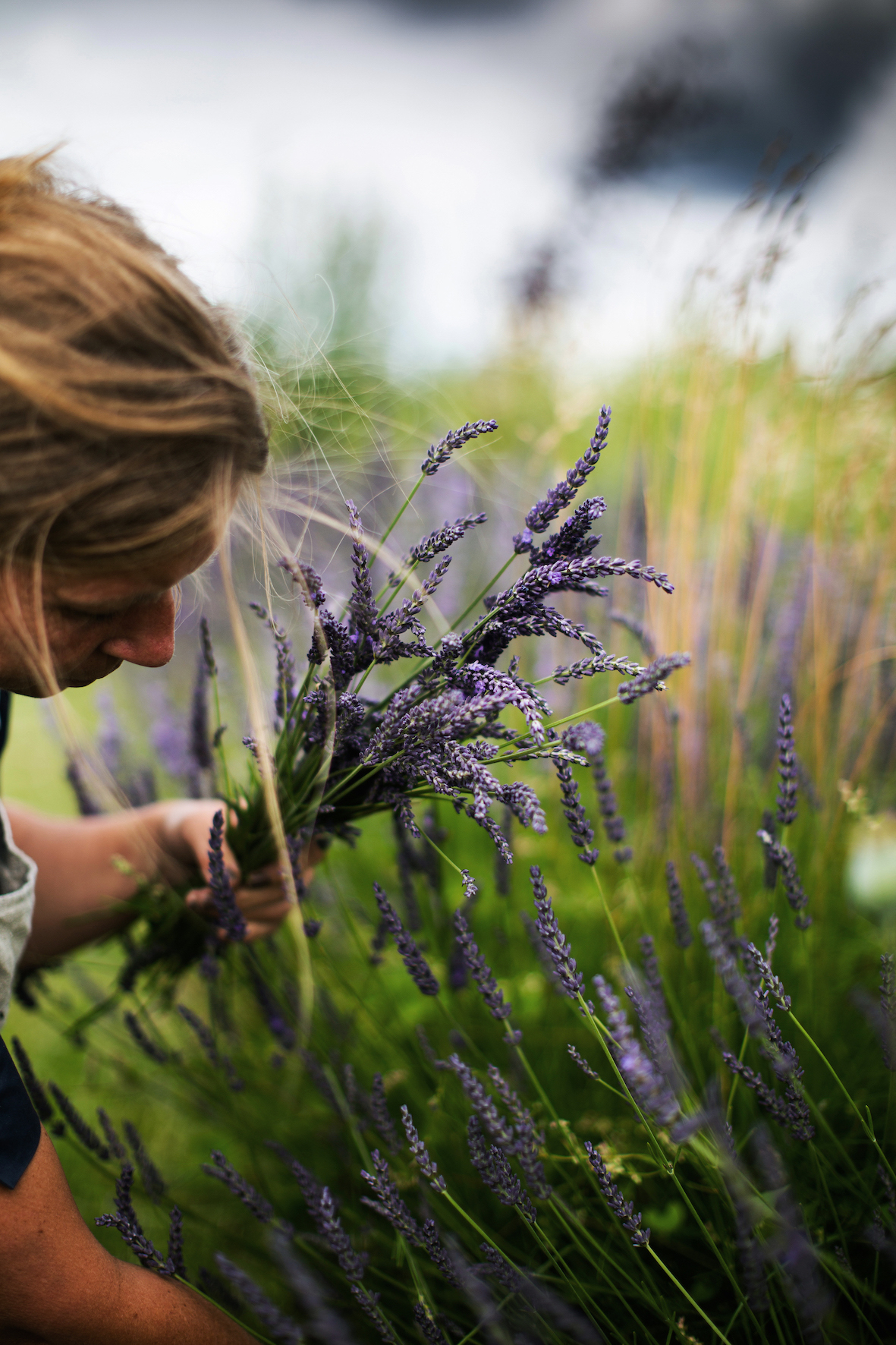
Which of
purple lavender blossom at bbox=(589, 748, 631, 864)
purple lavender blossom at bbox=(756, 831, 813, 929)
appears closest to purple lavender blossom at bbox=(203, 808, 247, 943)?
purple lavender blossom at bbox=(589, 748, 631, 864)

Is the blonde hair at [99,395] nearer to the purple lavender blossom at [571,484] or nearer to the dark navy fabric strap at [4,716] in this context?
the purple lavender blossom at [571,484]

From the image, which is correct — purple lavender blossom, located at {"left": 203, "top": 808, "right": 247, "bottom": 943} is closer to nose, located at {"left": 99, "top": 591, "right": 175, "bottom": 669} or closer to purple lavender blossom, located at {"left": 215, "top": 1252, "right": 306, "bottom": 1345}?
nose, located at {"left": 99, "top": 591, "right": 175, "bottom": 669}

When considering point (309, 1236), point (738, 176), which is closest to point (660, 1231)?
point (309, 1236)

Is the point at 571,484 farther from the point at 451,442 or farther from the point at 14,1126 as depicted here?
the point at 14,1126

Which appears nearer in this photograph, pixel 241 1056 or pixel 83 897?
pixel 83 897

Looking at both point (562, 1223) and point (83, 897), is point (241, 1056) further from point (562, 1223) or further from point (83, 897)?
point (562, 1223)

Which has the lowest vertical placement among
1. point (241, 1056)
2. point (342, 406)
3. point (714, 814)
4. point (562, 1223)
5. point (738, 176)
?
point (241, 1056)

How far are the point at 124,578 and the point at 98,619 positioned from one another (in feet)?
0.24

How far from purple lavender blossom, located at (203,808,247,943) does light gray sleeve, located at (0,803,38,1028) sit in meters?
0.28

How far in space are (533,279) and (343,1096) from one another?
2.49 metres

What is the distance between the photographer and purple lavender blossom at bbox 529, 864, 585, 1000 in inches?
26.2

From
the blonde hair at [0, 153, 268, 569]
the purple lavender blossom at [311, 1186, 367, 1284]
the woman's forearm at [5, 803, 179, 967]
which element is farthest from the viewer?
the woman's forearm at [5, 803, 179, 967]

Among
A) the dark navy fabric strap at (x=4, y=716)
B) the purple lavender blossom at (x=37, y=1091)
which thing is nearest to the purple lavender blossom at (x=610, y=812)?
the purple lavender blossom at (x=37, y=1091)

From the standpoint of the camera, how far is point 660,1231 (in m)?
1.00
